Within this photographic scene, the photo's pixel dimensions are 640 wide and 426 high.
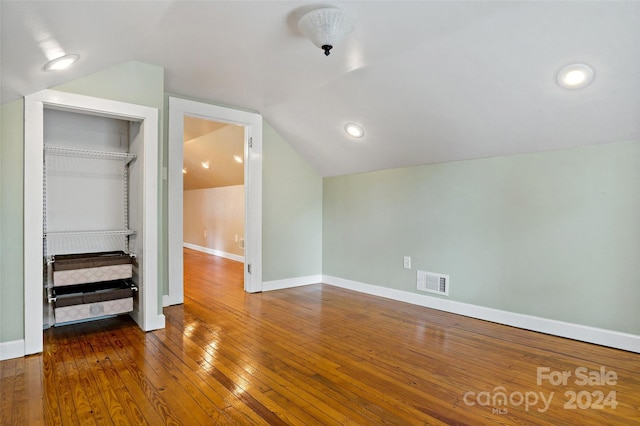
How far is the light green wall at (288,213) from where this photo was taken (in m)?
4.25

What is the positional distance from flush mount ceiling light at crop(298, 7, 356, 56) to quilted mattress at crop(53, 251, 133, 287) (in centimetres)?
218

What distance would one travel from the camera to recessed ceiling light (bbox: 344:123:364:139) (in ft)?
11.6

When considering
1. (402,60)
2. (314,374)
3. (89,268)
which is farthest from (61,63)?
(314,374)

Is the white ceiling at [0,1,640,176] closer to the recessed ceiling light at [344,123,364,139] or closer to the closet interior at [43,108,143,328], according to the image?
the recessed ceiling light at [344,123,364,139]

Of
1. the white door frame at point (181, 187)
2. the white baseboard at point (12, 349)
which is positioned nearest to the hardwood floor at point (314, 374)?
the white baseboard at point (12, 349)

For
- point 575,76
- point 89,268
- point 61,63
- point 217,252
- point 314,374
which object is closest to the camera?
point 61,63

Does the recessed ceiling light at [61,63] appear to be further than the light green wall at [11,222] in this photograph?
No

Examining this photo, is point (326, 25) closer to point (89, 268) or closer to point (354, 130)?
point (354, 130)

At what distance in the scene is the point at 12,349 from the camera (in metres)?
2.28

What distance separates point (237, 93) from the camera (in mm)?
3520

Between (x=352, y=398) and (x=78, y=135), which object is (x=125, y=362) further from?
(x=78, y=135)

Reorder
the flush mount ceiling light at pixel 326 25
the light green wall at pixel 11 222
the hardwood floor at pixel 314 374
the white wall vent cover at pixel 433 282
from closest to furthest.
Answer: the hardwood floor at pixel 314 374 → the flush mount ceiling light at pixel 326 25 → the light green wall at pixel 11 222 → the white wall vent cover at pixel 433 282

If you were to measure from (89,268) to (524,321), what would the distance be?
339 cm

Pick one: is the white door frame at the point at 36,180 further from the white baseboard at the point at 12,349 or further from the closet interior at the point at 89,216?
the closet interior at the point at 89,216
